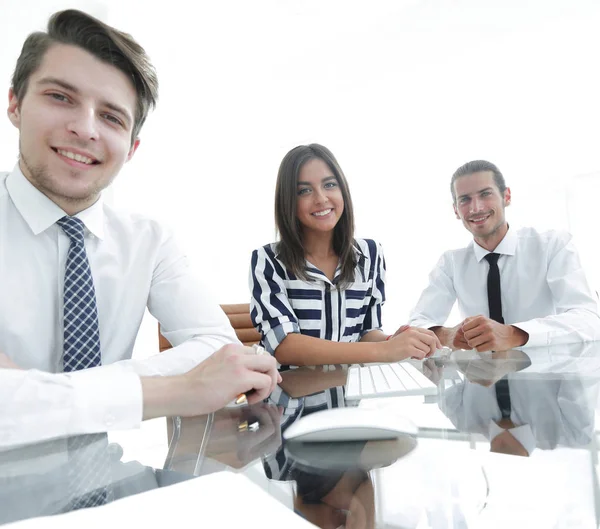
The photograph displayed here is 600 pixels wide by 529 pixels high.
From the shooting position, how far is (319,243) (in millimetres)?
1787

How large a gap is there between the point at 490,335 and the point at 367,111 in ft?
12.2

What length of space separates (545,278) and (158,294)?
160 cm

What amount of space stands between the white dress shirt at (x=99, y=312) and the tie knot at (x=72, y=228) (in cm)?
1

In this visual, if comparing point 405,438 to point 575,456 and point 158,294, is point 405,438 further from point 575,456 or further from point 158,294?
point 158,294

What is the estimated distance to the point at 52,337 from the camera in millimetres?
1014

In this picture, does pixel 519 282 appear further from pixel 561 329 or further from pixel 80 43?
pixel 80 43

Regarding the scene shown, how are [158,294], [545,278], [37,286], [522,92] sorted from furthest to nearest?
[522,92] < [545,278] < [158,294] < [37,286]

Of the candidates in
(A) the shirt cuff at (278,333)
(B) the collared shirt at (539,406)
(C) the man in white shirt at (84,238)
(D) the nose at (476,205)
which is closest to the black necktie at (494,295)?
(D) the nose at (476,205)

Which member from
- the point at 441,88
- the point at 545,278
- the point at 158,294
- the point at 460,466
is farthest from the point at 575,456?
the point at 441,88

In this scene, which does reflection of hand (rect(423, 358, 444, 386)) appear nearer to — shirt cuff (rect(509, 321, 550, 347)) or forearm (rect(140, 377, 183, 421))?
shirt cuff (rect(509, 321, 550, 347))

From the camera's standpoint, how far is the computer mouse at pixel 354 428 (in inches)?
21.2

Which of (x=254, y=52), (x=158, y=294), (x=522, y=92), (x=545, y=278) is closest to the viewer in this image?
(x=158, y=294)

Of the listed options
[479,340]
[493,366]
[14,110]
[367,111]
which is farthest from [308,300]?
[367,111]

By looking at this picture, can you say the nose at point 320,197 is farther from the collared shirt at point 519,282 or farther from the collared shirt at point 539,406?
the collared shirt at point 539,406
